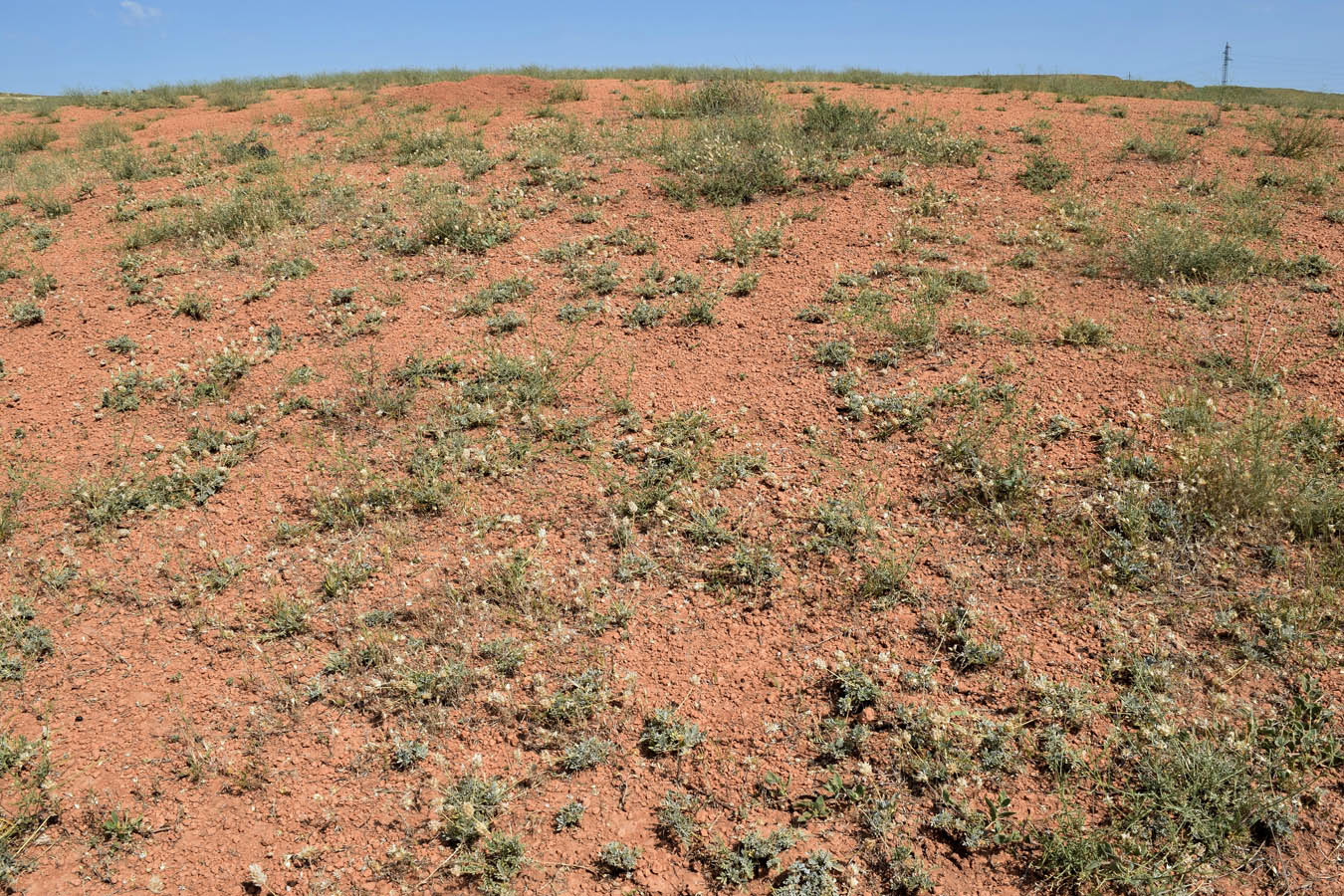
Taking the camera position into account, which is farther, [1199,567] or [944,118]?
[944,118]

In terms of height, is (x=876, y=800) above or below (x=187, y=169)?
below

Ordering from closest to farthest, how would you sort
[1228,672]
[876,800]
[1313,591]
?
[876,800] → [1228,672] → [1313,591]

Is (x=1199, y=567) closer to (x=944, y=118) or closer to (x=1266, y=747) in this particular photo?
(x=1266, y=747)

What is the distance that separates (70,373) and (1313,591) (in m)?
8.82

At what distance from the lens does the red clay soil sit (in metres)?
3.14

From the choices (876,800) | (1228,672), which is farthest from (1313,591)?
(876,800)

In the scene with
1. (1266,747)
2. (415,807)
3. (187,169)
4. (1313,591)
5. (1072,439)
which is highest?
(187,169)

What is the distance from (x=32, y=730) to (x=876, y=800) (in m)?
3.93

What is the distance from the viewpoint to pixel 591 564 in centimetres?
438

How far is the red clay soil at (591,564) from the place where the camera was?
314 centimetres

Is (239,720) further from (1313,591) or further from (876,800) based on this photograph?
(1313,591)

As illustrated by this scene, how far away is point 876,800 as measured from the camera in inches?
122

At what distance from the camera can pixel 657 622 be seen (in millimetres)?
4020

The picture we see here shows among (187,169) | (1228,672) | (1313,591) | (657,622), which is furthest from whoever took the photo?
(187,169)
